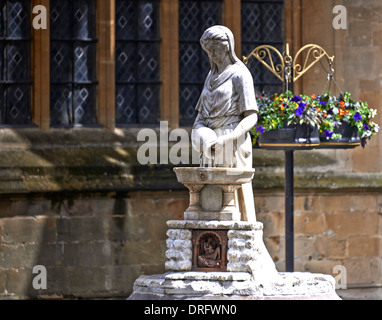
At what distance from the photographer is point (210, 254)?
11.0 metres

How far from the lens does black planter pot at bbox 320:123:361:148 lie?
1362 centimetres

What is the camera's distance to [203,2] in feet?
53.2

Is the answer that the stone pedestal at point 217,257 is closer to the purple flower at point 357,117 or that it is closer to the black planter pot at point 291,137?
the black planter pot at point 291,137

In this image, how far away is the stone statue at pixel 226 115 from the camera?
11.2 meters

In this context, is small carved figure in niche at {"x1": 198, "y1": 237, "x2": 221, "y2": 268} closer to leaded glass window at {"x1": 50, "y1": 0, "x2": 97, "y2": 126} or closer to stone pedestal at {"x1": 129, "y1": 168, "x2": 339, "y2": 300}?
stone pedestal at {"x1": 129, "y1": 168, "x2": 339, "y2": 300}

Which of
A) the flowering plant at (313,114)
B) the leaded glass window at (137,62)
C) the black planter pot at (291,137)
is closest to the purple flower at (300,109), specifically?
the flowering plant at (313,114)

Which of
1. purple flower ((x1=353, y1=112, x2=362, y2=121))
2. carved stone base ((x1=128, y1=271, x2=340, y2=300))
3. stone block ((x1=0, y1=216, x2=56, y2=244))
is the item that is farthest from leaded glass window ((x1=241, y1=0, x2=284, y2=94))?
carved stone base ((x1=128, y1=271, x2=340, y2=300))

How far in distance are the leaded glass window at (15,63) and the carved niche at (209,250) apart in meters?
4.97

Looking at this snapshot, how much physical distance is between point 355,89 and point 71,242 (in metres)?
4.21

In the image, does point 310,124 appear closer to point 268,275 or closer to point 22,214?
point 268,275

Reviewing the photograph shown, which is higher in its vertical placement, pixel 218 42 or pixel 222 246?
pixel 218 42

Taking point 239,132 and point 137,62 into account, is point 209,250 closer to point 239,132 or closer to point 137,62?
point 239,132

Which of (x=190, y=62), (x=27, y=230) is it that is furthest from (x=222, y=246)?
(x=190, y=62)

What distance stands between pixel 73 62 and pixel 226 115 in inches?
185
